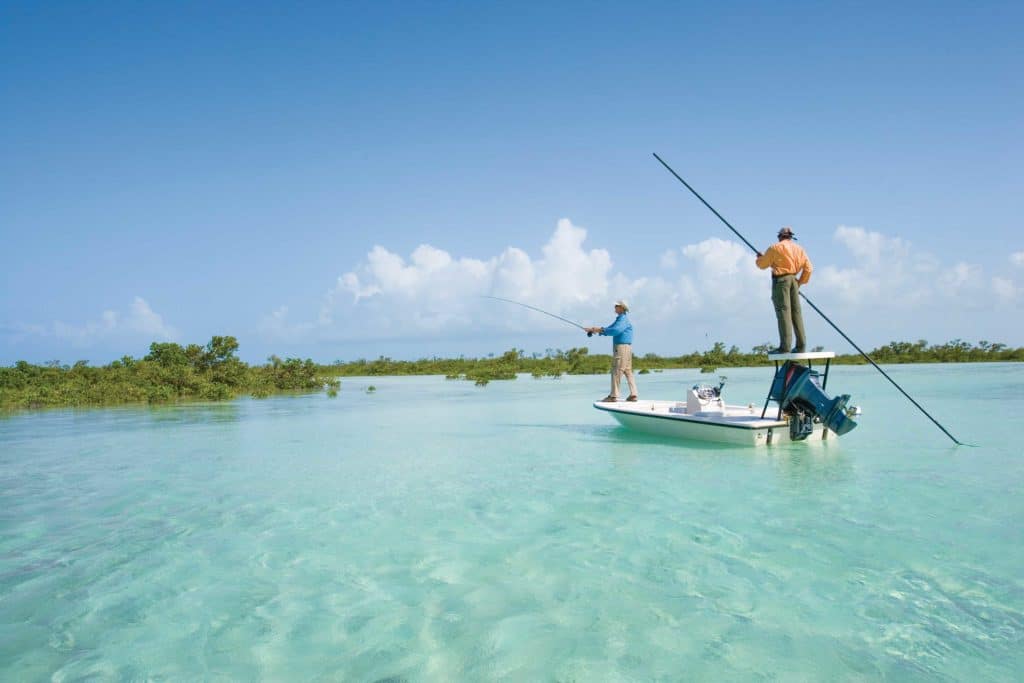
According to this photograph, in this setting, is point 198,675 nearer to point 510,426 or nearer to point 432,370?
point 510,426

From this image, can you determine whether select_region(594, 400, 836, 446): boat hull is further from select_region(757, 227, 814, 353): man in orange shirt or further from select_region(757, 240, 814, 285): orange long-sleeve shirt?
select_region(757, 240, 814, 285): orange long-sleeve shirt

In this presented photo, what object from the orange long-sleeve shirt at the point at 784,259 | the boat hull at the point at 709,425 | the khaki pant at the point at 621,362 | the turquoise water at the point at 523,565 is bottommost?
the turquoise water at the point at 523,565

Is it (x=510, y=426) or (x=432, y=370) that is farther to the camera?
(x=432, y=370)

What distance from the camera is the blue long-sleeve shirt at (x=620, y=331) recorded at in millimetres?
11820

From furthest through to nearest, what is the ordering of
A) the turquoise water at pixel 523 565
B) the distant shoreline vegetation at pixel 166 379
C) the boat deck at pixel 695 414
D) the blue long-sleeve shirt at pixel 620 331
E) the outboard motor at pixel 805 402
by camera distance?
the distant shoreline vegetation at pixel 166 379 < the blue long-sleeve shirt at pixel 620 331 < the boat deck at pixel 695 414 < the outboard motor at pixel 805 402 < the turquoise water at pixel 523 565

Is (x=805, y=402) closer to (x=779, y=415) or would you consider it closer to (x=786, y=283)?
(x=779, y=415)

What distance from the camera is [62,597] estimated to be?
4426mm

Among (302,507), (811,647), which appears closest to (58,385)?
(302,507)

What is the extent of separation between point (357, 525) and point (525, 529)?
1609mm

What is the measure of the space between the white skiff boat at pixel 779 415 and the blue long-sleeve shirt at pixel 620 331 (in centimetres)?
156

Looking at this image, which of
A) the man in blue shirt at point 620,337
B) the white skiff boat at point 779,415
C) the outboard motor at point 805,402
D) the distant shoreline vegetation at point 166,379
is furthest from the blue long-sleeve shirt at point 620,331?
the distant shoreline vegetation at point 166,379

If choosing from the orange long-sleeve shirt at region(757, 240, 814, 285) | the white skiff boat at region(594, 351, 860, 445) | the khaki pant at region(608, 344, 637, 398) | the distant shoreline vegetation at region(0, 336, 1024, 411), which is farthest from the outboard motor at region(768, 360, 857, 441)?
the distant shoreline vegetation at region(0, 336, 1024, 411)

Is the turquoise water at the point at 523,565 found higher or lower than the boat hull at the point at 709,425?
lower

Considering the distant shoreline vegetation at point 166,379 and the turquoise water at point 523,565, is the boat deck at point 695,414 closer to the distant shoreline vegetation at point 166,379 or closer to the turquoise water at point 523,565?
the turquoise water at point 523,565
